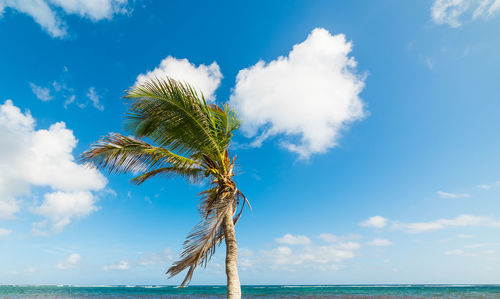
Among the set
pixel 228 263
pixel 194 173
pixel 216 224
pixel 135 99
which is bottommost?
pixel 228 263

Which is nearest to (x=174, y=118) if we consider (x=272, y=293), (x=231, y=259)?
(x=231, y=259)

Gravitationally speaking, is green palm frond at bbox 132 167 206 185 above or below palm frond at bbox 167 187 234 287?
above

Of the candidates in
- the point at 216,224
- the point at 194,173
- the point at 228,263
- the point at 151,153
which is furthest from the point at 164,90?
the point at 228,263

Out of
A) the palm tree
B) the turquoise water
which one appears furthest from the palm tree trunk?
the turquoise water

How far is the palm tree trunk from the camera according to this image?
557 centimetres

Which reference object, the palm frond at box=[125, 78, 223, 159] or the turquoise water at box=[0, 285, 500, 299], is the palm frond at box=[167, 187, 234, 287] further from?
the turquoise water at box=[0, 285, 500, 299]

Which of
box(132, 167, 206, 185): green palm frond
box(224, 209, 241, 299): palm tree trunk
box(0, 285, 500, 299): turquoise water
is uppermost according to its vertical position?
box(132, 167, 206, 185): green palm frond

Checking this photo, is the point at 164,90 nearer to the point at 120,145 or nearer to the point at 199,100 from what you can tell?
the point at 199,100

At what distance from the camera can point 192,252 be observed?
535 centimetres

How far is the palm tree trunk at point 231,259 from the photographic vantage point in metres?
5.57

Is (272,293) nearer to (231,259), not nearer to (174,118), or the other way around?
(231,259)

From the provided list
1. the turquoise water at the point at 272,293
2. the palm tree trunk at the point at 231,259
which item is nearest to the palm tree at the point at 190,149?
the palm tree trunk at the point at 231,259

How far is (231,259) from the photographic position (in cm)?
578

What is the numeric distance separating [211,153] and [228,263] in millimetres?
2391
